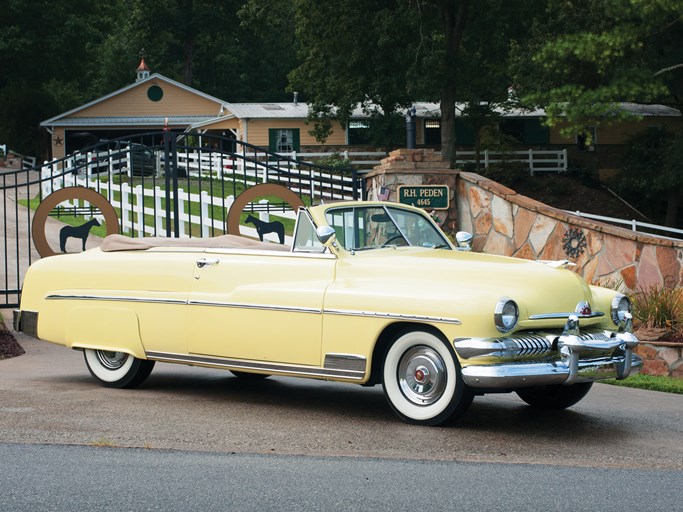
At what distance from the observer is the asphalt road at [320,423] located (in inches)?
275

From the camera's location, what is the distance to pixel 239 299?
8570 mm

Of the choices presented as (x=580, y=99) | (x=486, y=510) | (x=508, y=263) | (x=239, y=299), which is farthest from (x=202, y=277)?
(x=580, y=99)

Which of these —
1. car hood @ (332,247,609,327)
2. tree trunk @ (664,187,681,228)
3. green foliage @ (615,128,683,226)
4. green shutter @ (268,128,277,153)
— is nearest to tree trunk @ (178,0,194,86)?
green shutter @ (268,128,277,153)

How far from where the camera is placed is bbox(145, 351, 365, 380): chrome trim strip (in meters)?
8.02

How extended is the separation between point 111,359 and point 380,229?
272 centimetres

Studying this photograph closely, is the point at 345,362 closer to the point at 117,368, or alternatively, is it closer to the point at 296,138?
the point at 117,368

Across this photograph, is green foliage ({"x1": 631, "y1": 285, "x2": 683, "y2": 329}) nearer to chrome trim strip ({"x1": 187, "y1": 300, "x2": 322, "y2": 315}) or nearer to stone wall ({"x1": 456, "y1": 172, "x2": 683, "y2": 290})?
stone wall ({"x1": 456, "y1": 172, "x2": 683, "y2": 290})

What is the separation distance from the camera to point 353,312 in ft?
26.0

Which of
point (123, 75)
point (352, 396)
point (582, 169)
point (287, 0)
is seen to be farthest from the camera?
point (123, 75)

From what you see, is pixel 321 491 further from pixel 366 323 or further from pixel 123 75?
pixel 123 75

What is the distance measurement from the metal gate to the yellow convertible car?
2435mm

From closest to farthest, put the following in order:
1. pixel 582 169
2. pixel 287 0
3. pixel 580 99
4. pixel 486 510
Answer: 1. pixel 486 510
2. pixel 580 99
3. pixel 287 0
4. pixel 582 169

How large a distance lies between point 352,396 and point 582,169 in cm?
3487

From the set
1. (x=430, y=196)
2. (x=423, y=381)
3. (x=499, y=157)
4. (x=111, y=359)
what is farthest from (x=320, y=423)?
(x=499, y=157)
